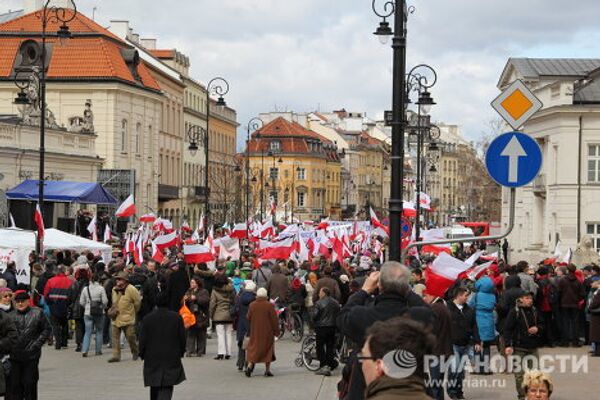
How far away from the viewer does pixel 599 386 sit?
17672mm

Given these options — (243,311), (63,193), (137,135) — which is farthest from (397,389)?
(137,135)

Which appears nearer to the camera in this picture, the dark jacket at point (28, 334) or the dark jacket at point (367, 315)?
the dark jacket at point (367, 315)

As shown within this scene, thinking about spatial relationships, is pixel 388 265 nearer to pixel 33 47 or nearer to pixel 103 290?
pixel 103 290

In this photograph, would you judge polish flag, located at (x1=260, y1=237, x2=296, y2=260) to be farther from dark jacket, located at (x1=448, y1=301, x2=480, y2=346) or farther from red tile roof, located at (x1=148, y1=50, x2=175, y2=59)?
red tile roof, located at (x1=148, y1=50, x2=175, y2=59)

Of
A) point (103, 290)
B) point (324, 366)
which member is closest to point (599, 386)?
point (324, 366)

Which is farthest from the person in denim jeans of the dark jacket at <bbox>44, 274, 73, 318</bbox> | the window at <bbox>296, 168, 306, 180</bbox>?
the window at <bbox>296, 168, 306, 180</bbox>

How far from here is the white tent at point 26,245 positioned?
89.5 feet

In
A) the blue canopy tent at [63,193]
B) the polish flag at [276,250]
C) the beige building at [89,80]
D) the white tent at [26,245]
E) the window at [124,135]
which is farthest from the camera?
the window at [124,135]

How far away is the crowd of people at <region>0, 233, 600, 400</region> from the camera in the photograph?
8.86 m

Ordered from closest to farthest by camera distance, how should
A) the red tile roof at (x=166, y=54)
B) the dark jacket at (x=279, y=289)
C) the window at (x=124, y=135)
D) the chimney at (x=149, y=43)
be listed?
the dark jacket at (x=279, y=289) → the window at (x=124, y=135) → the red tile roof at (x=166, y=54) → the chimney at (x=149, y=43)

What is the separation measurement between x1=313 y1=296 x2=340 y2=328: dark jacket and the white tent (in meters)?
8.30

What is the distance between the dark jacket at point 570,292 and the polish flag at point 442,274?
9.35 metres

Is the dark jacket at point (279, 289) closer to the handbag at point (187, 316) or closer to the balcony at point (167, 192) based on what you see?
the handbag at point (187, 316)

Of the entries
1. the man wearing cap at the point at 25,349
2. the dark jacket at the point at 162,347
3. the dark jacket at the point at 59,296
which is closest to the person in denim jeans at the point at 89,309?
the dark jacket at the point at 59,296
